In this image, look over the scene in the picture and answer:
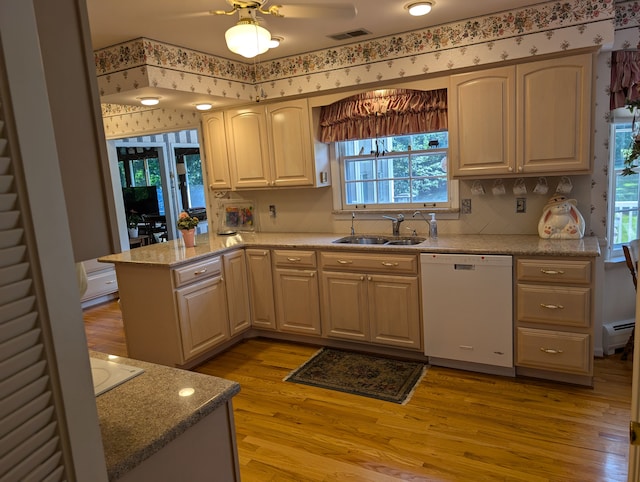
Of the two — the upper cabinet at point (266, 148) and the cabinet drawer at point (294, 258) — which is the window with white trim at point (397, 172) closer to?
the upper cabinet at point (266, 148)

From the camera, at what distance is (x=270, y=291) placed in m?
4.09

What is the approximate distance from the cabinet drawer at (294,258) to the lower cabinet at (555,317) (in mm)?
1633

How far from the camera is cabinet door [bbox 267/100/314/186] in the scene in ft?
13.4

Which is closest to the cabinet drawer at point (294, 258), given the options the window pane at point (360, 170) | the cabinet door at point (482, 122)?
the window pane at point (360, 170)

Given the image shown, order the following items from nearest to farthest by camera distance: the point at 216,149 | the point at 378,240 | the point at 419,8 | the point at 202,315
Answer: the point at 419,8 → the point at 202,315 → the point at 378,240 → the point at 216,149

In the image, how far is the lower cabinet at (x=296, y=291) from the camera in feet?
12.7

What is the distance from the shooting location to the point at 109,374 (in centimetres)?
153

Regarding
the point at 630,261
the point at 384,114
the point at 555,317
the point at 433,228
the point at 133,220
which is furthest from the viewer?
the point at 133,220

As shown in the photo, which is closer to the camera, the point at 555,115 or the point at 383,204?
the point at 555,115

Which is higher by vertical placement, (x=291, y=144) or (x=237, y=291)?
(x=291, y=144)

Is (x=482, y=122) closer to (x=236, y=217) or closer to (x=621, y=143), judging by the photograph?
(x=621, y=143)

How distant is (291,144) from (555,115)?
2.17 meters

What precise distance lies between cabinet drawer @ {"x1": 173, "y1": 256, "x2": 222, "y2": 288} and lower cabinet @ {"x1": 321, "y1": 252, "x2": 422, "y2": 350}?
911mm

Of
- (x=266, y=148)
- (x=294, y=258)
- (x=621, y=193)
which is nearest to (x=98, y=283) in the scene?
(x=266, y=148)
